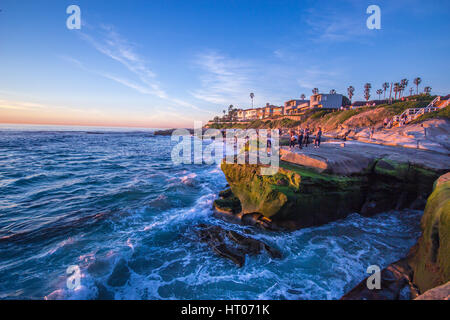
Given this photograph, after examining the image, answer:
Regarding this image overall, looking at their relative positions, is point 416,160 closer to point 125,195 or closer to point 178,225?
point 178,225

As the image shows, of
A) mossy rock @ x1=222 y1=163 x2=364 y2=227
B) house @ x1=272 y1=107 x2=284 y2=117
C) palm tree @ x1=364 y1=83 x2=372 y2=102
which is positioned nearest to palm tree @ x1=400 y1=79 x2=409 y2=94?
palm tree @ x1=364 y1=83 x2=372 y2=102

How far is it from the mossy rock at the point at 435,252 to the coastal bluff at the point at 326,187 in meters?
3.58

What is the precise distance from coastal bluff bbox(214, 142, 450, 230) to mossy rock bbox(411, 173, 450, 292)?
141 inches

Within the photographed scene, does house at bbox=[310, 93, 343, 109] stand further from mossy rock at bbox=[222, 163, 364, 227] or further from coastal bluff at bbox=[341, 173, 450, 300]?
coastal bluff at bbox=[341, 173, 450, 300]

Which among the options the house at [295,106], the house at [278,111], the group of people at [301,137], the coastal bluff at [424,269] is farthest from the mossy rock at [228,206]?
the house at [278,111]

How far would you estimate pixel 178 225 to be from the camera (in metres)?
9.80

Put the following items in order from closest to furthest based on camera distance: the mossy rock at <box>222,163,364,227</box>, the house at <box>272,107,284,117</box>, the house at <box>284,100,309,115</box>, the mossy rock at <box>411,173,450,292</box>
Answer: the mossy rock at <box>411,173,450,292</box>
the mossy rock at <box>222,163,364,227</box>
the house at <box>284,100,309,115</box>
the house at <box>272,107,284,117</box>

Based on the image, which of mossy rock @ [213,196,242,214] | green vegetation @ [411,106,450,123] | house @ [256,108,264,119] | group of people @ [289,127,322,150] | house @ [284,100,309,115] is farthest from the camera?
house @ [256,108,264,119]

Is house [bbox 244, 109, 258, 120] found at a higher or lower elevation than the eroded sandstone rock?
higher

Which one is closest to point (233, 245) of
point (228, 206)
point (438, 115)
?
point (228, 206)

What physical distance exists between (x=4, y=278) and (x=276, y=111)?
108 m

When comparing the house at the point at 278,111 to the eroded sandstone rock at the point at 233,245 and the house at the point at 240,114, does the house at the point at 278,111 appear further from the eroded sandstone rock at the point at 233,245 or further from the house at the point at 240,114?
the eroded sandstone rock at the point at 233,245

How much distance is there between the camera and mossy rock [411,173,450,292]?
173 inches
